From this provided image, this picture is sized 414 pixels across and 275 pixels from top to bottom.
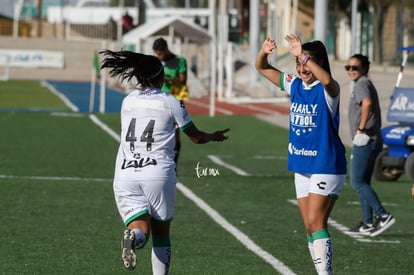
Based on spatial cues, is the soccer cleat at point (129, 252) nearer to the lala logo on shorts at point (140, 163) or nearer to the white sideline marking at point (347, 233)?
the lala logo on shorts at point (140, 163)

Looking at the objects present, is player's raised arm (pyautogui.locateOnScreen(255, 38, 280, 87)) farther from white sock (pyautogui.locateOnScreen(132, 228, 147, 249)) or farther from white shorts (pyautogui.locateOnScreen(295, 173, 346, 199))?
white sock (pyautogui.locateOnScreen(132, 228, 147, 249))

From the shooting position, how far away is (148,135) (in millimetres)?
9633

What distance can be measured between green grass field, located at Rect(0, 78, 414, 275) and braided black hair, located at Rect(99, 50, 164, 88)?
2.82 feet

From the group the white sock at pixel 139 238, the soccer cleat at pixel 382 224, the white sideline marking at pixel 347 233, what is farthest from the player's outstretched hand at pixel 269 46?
the soccer cleat at pixel 382 224

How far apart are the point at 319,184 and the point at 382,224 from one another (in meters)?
4.34

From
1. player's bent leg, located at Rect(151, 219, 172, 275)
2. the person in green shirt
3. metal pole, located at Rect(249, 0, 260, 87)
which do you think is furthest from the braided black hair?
metal pole, located at Rect(249, 0, 260, 87)

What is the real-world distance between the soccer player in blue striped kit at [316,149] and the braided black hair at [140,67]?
1.05 metres

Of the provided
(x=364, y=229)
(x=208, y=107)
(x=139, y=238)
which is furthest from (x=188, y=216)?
(x=208, y=107)

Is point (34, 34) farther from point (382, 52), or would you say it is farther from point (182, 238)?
point (182, 238)

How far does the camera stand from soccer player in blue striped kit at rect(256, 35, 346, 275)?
10.1 meters

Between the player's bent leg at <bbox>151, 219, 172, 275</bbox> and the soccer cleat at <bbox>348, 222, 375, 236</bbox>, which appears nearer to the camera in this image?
the player's bent leg at <bbox>151, 219, 172, 275</bbox>

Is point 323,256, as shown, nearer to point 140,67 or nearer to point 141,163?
Result: point 141,163

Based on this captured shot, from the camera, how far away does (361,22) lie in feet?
202

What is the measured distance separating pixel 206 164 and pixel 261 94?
2960cm
